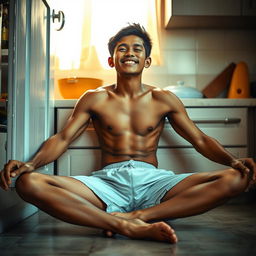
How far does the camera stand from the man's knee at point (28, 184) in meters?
1.56

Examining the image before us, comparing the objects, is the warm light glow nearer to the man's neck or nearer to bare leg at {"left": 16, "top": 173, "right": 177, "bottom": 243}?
the man's neck

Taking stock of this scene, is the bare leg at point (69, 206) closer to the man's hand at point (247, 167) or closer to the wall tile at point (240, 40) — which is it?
the man's hand at point (247, 167)

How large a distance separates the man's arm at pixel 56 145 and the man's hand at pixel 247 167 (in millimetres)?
807

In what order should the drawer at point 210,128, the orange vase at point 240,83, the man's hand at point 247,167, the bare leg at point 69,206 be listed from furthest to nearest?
the orange vase at point 240,83, the drawer at point 210,128, the man's hand at point 247,167, the bare leg at point 69,206

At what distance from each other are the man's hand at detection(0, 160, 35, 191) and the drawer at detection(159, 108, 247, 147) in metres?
1.05

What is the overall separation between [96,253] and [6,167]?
50cm

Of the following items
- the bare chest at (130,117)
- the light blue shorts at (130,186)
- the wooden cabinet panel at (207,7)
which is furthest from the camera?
the wooden cabinet panel at (207,7)

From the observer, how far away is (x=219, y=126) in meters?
2.46

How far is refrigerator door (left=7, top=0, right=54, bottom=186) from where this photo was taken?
159cm

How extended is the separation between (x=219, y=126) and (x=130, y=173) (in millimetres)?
875

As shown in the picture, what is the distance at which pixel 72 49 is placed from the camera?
9.64 ft

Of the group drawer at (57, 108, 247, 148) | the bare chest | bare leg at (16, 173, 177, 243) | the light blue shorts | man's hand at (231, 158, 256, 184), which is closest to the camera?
bare leg at (16, 173, 177, 243)

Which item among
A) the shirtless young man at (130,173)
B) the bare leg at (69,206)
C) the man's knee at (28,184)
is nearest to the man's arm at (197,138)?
the shirtless young man at (130,173)

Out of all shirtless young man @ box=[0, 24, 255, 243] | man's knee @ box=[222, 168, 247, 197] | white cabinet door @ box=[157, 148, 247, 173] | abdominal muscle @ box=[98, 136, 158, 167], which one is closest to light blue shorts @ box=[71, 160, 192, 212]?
shirtless young man @ box=[0, 24, 255, 243]
